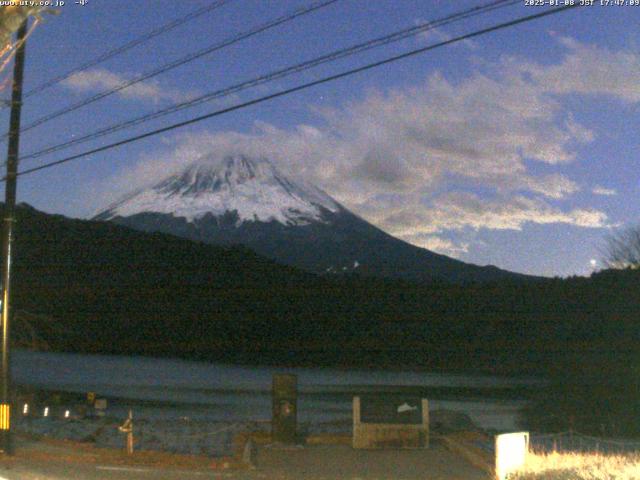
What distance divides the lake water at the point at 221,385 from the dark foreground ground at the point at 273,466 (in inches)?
371

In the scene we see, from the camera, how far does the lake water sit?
128 ft

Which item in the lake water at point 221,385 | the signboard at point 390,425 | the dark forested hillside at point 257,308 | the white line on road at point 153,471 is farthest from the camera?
the dark forested hillside at point 257,308

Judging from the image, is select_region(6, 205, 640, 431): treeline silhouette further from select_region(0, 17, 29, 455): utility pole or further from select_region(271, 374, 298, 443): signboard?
select_region(0, 17, 29, 455): utility pole

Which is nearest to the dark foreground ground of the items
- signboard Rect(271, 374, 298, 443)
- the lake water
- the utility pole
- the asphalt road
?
the asphalt road

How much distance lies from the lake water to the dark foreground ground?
943 cm


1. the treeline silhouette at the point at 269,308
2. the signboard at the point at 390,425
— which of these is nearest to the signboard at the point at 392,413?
the signboard at the point at 390,425

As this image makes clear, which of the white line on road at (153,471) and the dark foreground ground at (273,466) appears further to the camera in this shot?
the white line on road at (153,471)

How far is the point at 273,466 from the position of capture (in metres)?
15.6

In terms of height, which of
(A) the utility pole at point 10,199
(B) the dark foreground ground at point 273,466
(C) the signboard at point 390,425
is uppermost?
(A) the utility pole at point 10,199

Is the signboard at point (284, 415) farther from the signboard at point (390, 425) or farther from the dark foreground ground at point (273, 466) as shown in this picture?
the signboard at point (390, 425)

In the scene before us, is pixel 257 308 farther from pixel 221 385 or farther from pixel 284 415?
pixel 284 415

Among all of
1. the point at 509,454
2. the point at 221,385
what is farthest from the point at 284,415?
the point at 221,385

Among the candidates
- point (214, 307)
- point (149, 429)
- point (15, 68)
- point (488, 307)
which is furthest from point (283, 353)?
point (15, 68)

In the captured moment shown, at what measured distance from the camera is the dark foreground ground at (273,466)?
14.2 metres
